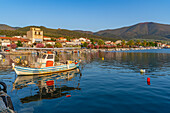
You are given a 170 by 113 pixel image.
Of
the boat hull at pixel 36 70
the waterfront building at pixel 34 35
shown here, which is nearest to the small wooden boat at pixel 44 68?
the boat hull at pixel 36 70

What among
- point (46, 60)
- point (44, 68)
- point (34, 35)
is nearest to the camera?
point (44, 68)

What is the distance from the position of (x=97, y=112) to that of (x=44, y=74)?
1798 cm

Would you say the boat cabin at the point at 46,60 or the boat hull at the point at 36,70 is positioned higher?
the boat cabin at the point at 46,60

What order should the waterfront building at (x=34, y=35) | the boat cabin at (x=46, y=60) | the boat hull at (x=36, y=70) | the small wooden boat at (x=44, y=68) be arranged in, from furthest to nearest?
the waterfront building at (x=34, y=35), the boat cabin at (x=46, y=60), the small wooden boat at (x=44, y=68), the boat hull at (x=36, y=70)

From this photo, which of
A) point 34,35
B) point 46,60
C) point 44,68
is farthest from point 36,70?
point 34,35

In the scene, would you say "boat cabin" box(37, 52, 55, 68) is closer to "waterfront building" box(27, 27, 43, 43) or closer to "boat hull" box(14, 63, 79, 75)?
"boat hull" box(14, 63, 79, 75)

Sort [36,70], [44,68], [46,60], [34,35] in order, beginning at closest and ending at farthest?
1. [36,70]
2. [44,68]
3. [46,60]
4. [34,35]

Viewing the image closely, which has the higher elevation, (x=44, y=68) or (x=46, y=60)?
(x=46, y=60)

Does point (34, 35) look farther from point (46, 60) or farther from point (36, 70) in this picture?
point (36, 70)

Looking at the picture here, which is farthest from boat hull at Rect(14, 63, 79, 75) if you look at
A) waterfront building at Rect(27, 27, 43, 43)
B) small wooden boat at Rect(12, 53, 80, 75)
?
waterfront building at Rect(27, 27, 43, 43)

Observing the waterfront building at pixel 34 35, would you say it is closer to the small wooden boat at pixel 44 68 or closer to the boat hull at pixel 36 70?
the small wooden boat at pixel 44 68

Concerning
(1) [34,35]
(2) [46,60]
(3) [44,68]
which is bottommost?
(3) [44,68]

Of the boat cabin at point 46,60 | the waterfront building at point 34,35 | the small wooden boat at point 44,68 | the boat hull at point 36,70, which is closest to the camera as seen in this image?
the boat hull at point 36,70

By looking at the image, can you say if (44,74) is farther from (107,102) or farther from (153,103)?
(153,103)
